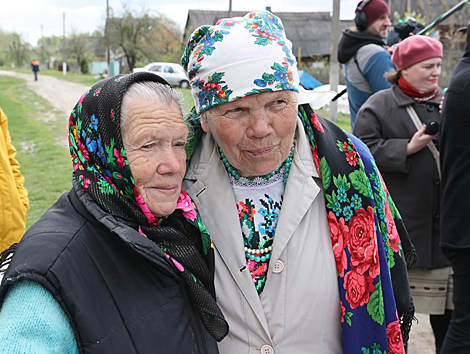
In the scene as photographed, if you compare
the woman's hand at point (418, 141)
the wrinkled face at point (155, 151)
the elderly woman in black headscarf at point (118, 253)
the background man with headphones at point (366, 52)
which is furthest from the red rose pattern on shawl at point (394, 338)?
the background man with headphones at point (366, 52)

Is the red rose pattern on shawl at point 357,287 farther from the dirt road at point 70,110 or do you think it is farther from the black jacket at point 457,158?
the dirt road at point 70,110

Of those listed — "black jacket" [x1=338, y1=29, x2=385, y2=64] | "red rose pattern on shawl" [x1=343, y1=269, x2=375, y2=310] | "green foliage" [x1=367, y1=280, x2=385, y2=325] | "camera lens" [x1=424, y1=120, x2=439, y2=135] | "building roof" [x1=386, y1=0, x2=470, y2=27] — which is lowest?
"green foliage" [x1=367, y1=280, x2=385, y2=325]

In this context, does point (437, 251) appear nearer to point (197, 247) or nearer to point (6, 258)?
point (197, 247)

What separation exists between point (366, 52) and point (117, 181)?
3.06m

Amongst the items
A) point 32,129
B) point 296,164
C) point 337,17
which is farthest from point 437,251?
point 32,129

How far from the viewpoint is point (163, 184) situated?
1507mm

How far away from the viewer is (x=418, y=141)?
3.03 metres

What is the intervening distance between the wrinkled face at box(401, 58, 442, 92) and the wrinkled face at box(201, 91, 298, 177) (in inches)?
70.5

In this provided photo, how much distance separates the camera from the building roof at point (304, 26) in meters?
38.7

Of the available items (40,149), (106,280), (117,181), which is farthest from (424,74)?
(40,149)

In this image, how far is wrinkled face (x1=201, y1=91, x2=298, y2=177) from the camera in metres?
1.68

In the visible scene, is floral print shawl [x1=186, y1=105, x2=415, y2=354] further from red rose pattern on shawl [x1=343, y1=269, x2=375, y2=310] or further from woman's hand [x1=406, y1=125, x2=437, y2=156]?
woman's hand [x1=406, y1=125, x2=437, y2=156]

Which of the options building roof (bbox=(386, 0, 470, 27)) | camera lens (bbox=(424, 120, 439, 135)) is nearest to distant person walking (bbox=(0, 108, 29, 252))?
camera lens (bbox=(424, 120, 439, 135))

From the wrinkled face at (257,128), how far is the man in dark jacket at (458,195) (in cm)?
127
